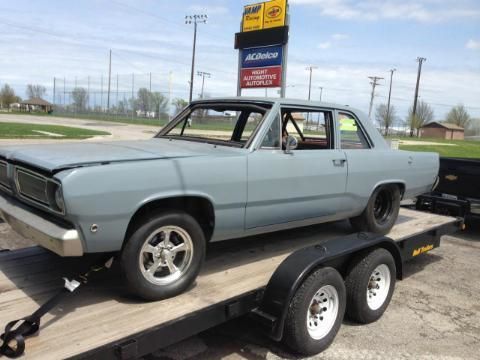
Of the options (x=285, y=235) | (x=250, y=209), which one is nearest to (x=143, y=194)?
(x=250, y=209)

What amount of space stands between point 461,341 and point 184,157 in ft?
9.26

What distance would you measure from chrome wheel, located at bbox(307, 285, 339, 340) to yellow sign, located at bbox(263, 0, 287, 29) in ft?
36.6

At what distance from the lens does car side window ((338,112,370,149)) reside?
16.1 ft

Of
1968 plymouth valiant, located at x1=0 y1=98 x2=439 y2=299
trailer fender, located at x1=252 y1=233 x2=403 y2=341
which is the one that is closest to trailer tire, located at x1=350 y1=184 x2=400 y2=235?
1968 plymouth valiant, located at x1=0 y1=98 x2=439 y2=299

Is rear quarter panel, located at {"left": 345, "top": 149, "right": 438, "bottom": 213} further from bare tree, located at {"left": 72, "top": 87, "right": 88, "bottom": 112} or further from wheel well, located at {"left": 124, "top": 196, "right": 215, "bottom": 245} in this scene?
bare tree, located at {"left": 72, "top": 87, "right": 88, "bottom": 112}

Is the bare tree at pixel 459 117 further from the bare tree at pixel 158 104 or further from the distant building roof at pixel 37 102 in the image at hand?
the distant building roof at pixel 37 102

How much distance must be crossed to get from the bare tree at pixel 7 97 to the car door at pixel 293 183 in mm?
116037

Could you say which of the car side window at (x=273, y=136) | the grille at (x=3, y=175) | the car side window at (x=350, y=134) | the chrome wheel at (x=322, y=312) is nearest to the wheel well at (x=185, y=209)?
the car side window at (x=273, y=136)

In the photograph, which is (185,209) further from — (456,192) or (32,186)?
(456,192)

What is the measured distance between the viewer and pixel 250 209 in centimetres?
386

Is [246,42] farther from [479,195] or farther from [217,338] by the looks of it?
[217,338]

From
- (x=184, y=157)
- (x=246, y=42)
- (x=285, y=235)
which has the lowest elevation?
(x=285, y=235)

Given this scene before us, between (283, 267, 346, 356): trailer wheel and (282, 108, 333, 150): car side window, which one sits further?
(282, 108, 333, 150): car side window

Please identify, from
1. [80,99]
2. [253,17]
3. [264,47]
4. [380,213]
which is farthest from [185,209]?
[80,99]
